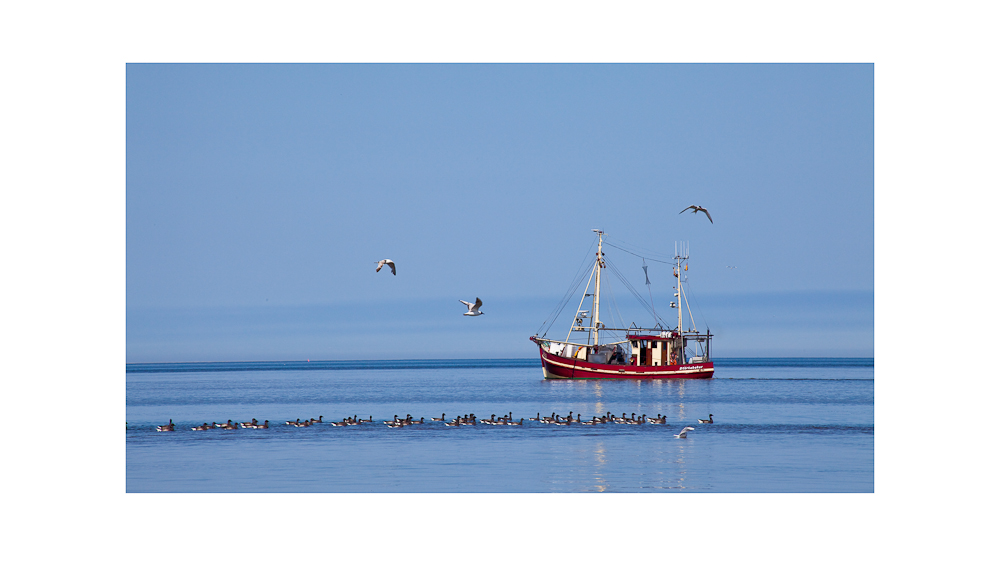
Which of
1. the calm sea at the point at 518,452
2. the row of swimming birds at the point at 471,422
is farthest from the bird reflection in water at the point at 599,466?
the row of swimming birds at the point at 471,422

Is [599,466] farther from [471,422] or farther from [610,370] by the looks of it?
[610,370]

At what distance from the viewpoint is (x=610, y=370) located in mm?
63688

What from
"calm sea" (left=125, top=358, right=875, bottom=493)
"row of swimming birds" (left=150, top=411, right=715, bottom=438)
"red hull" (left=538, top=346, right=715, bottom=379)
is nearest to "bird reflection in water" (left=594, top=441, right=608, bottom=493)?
"calm sea" (left=125, top=358, right=875, bottom=493)

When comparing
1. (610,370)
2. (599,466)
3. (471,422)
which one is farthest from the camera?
(610,370)

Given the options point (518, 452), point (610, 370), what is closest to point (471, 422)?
point (518, 452)

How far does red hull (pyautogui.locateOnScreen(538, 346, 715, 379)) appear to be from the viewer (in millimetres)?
63594

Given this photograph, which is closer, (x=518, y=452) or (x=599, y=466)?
(x=599, y=466)

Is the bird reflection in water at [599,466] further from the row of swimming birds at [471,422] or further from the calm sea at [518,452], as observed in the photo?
the row of swimming birds at [471,422]

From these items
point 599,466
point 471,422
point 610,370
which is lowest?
point 610,370

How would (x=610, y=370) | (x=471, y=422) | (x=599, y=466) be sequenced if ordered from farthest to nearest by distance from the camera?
(x=610, y=370)
(x=471, y=422)
(x=599, y=466)

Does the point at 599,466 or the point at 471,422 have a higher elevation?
the point at 599,466

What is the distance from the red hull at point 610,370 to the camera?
209ft
